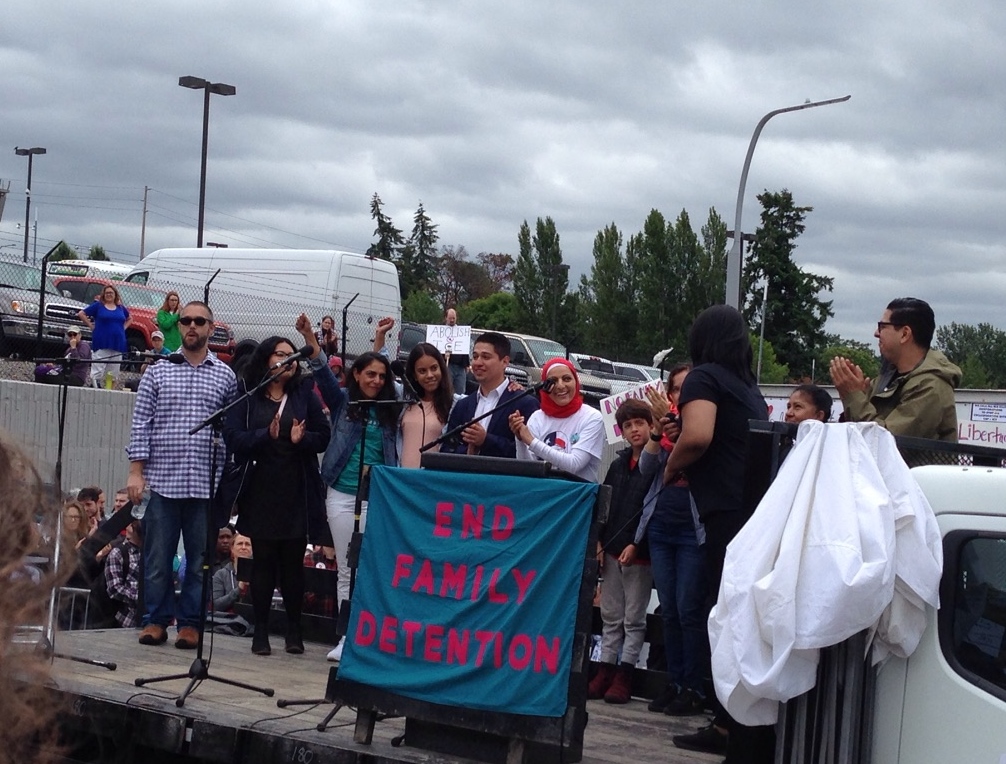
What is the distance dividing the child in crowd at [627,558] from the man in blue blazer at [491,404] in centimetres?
64

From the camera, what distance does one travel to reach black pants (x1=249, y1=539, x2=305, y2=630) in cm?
778

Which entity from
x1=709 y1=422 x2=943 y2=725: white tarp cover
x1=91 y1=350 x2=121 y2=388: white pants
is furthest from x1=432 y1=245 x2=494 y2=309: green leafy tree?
x1=709 y1=422 x2=943 y2=725: white tarp cover

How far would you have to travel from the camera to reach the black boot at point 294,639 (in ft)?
25.3

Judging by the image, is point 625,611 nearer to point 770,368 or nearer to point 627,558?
point 627,558

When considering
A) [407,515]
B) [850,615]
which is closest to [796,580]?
[850,615]

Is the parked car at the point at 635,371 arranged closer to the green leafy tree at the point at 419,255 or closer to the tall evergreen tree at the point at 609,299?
the tall evergreen tree at the point at 609,299

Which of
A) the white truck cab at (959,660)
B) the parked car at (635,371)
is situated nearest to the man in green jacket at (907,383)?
the white truck cab at (959,660)

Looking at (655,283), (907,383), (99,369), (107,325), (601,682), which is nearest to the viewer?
(907,383)

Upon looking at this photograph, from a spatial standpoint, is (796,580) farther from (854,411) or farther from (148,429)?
(148,429)

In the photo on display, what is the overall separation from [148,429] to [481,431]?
2.33 metres

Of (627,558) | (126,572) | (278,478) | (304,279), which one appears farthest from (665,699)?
(304,279)

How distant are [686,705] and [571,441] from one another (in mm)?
1645

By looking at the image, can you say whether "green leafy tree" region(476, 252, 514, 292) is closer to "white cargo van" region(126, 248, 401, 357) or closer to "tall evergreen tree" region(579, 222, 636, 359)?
"tall evergreen tree" region(579, 222, 636, 359)

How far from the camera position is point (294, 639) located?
7746 millimetres
